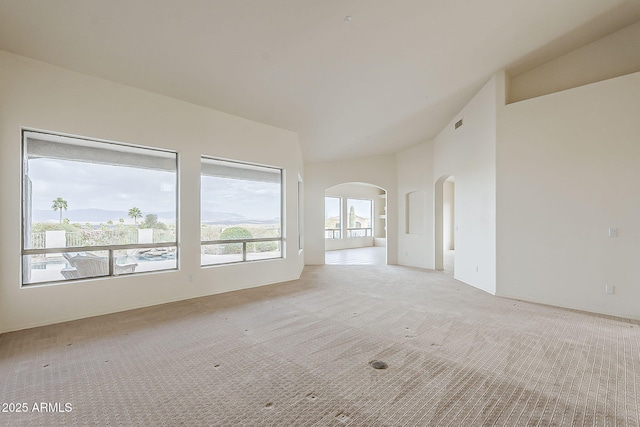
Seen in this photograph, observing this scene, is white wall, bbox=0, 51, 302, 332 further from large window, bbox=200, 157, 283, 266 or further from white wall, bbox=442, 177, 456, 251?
white wall, bbox=442, 177, 456, 251

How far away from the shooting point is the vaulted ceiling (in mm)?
2883

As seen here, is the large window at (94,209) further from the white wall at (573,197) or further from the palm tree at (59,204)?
the white wall at (573,197)

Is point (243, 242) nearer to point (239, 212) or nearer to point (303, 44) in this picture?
point (239, 212)

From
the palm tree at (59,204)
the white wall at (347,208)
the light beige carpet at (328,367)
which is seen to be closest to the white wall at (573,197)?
the light beige carpet at (328,367)

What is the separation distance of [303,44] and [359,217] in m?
12.0

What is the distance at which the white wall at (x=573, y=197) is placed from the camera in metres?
4.02

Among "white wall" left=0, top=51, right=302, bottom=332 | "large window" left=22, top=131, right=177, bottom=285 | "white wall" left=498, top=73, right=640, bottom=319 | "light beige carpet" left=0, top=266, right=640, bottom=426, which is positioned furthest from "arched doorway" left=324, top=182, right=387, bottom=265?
"light beige carpet" left=0, top=266, right=640, bottom=426

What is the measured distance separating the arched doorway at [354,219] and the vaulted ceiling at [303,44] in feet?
26.7

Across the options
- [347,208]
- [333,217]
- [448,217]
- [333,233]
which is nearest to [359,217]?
[347,208]

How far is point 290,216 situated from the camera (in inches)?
255

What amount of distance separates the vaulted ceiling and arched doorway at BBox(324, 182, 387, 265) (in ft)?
26.7

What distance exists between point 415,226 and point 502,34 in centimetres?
565

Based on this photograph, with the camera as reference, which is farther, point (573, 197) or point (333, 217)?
point (333, 217)

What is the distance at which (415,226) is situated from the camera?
28.7 feet
